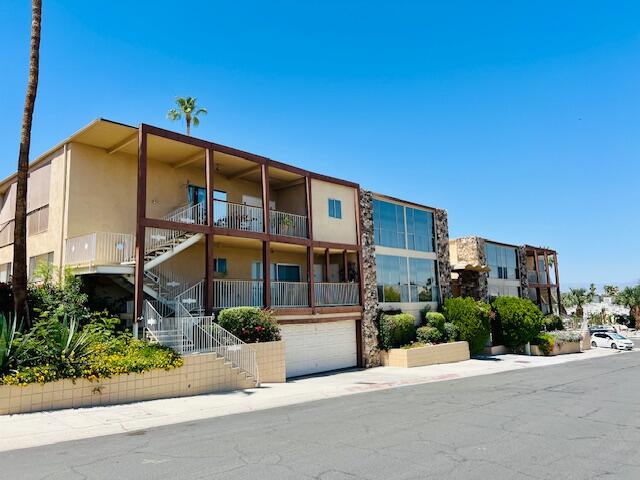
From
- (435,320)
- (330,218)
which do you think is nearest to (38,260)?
(330,218)

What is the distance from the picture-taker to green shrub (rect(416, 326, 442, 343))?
1026 inches

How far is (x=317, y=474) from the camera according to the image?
6.62m

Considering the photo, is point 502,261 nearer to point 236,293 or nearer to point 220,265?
point 220,265

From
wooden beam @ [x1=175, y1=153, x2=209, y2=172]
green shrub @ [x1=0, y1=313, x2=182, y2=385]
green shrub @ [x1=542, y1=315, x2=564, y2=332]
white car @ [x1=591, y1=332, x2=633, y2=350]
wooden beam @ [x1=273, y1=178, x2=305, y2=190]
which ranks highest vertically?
wooden beam @ [x1=175, y1=153, x2=209, y2=172]

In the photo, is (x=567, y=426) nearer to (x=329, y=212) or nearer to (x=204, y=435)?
(x=204, y=435)

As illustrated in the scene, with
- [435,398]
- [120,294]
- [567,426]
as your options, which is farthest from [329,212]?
[567,426]

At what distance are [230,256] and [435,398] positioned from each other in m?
11.4

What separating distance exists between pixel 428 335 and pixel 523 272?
64.7 feet

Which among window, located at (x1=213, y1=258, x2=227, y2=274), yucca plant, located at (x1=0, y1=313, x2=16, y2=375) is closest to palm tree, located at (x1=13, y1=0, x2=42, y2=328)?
yucca plant, located at (x1=0, y1=313, x2=16, y2=375)

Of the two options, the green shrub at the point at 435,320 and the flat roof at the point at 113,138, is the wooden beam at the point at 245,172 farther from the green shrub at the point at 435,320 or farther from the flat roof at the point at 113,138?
the green shrub at the point at 435,320

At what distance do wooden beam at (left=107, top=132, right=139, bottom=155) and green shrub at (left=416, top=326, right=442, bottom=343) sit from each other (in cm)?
1723

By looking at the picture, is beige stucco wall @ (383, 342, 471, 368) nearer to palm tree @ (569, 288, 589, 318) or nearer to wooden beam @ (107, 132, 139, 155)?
wooden beam @ (107, 132, 139, 155)

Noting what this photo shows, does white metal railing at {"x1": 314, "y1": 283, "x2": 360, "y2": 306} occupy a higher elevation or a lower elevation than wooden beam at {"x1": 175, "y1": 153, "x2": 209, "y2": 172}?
lower

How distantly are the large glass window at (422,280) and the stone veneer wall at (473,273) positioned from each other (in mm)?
5514
